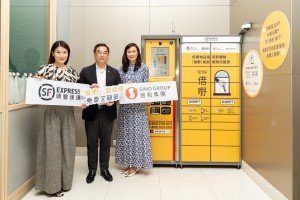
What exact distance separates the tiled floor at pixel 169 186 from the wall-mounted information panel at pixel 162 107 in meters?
0.26

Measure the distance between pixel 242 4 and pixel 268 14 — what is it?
38.0 inches

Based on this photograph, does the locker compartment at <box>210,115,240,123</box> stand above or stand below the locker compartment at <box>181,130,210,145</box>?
above

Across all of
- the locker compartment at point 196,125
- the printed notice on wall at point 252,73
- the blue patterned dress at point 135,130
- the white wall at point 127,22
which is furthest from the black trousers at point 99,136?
the printed notice on wall at point 252,73

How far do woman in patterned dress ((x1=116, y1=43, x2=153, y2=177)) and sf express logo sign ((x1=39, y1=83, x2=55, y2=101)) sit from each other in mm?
995

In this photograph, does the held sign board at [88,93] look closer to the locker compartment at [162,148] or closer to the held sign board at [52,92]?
the held sign board at [52,92]

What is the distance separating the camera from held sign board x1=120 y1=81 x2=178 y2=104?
11.0ft

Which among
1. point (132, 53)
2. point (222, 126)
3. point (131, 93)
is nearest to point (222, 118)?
point (222, 126)

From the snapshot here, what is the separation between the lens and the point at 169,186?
321 cm

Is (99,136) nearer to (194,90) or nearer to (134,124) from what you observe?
(134,124)

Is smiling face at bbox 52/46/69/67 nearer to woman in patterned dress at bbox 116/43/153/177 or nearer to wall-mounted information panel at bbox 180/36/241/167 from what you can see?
woman in patterned dress at bbox 116/43/153/177

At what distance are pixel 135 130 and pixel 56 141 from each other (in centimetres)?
102

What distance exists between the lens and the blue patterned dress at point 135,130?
352cm

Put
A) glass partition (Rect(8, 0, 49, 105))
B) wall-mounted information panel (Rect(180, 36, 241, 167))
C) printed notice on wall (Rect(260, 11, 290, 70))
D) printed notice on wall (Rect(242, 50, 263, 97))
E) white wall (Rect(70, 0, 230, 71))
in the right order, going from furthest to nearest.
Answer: white wall (Rect(70, 0, 230, 71)) → wall-mounted information panel (Rect(180, 36, 241, 167)) → printed notice on wall (Rect(242, 50, 263, 97)) → glass partition (Rect(8, 0, 49, 105)) → printed notice on wall (Rect(260, 11, 290, 70))

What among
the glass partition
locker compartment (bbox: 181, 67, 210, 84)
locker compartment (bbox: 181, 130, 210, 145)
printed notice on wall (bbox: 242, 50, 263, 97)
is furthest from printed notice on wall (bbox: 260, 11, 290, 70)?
the glass partition
